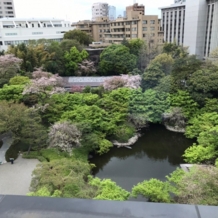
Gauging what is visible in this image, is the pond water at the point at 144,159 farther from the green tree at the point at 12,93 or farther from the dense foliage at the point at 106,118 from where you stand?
the green tree at the point at 12,93

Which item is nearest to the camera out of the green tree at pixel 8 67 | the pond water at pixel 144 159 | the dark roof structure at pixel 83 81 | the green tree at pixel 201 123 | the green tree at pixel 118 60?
the pond water at pixel 144 159

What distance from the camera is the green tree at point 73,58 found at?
18500 mm

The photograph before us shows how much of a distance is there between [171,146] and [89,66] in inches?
429

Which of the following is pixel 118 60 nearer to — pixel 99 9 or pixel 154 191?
pixel 154 191

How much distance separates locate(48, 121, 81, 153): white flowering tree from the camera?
8719 mm

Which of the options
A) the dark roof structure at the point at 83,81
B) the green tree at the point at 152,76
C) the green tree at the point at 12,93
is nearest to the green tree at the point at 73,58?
the dark roof structure at the point at 83,81

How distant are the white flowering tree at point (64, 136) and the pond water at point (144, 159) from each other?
4.05 feet

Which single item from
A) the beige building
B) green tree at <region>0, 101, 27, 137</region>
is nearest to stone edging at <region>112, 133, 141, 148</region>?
green tree at <region>0, 101, 27, 137</region>

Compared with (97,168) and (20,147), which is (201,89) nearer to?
(97,168)

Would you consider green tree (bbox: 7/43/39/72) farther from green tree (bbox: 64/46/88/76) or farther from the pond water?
the pond water

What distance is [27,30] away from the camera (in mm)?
26594

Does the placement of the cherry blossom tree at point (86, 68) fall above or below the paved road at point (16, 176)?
above

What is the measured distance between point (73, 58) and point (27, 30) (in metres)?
11.7

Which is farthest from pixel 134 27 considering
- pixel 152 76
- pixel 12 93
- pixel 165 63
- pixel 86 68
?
pixel 12 93
